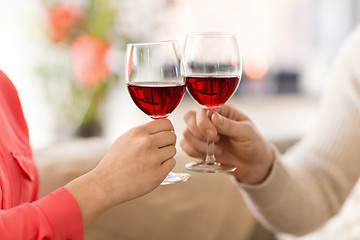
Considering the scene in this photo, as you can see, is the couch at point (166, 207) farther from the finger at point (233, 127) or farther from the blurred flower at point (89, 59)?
the blurred flower at point (89, 59)

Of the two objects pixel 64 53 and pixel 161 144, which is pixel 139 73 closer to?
pixel 161 144

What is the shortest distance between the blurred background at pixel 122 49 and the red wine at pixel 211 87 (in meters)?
1.24

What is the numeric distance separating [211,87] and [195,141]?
186 mm

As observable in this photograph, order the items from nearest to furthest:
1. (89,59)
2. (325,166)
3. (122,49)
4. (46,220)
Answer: (46,220)
(325,166)
(89,59)
(122,49)

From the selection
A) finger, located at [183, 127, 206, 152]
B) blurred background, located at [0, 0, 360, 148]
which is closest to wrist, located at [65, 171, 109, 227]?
finger, located at [183, 127, 206, 152]

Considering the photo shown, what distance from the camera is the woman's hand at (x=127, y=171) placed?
2.38 feet

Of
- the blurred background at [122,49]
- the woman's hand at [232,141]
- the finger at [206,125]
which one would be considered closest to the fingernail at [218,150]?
the woman's hand at [232,141]

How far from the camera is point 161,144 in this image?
2.59ft

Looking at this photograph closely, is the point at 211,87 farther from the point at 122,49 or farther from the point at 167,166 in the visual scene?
the point at 122,49

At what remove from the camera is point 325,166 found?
4.75ft

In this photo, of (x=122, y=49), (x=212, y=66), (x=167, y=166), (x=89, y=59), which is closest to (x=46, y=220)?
(x=167, y=166)

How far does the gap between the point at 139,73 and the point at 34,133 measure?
2900mm

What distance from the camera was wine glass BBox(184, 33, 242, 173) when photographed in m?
0.92

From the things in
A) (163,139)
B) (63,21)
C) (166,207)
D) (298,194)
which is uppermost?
(63,21)
